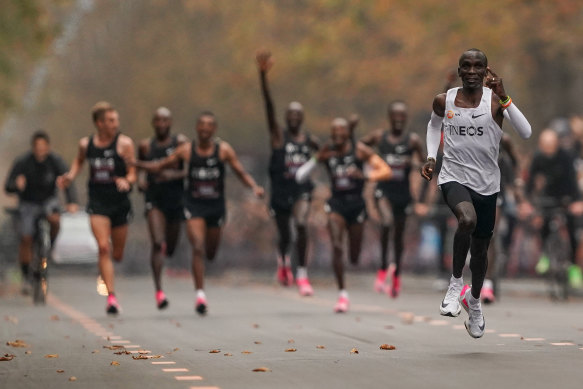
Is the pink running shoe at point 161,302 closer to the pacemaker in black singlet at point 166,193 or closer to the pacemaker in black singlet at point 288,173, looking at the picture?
the pacemaker in black singlet at point 166,193

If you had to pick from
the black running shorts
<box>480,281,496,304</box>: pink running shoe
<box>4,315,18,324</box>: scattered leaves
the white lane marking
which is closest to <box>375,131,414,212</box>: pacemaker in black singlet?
<box>480,281,496,304</box>: pink running shoe

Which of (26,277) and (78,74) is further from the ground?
(78,74)

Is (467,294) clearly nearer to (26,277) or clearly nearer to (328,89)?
(26,277)

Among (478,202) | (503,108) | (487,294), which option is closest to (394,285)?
(487,294)

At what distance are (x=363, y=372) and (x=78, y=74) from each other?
43551 mm

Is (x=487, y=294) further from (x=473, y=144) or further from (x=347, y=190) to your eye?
(x=473, y=144)

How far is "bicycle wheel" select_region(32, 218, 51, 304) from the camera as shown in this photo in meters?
21.7

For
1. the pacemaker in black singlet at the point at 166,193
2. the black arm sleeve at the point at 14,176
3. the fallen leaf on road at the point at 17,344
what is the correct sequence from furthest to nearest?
the black arm sleeve at the point at 14,176, the pacemaker in black singlet at the point at 166,193, the fallen leaf on road at the point at 17,344

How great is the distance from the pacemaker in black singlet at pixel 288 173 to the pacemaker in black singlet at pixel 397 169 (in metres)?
0.93

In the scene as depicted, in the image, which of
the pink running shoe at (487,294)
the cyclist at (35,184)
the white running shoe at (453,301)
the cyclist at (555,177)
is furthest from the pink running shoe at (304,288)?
the white running shoe at (453,301)

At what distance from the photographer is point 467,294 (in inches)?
520

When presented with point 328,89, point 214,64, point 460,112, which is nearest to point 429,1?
point 328,89

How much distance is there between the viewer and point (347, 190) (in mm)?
19625

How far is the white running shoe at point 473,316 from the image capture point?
13156mm
